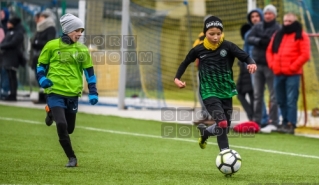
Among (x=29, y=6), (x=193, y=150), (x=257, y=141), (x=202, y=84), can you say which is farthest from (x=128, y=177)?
(x=29, y=6)

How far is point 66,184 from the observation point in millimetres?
8578

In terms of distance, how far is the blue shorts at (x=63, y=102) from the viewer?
1016cm

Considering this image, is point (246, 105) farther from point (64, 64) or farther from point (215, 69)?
point (64, 64)

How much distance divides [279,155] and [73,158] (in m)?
3.53

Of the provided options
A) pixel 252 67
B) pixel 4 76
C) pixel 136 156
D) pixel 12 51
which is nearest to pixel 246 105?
pixel 136 156

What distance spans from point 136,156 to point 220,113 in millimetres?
2026

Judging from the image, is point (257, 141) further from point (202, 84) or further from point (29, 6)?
point (29, 6)

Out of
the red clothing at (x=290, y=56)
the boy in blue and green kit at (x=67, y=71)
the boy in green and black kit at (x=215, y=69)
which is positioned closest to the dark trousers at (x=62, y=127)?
the boy in blue and green kit at (x=67, y=71)

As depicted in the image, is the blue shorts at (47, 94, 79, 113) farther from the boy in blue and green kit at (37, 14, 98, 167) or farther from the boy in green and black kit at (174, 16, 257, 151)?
the boy in green and black kit at (174, 16, 257, 151)

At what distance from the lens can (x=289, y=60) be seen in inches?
600

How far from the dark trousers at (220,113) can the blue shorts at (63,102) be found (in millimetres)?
1603

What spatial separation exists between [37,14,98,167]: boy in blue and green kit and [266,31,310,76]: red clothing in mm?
5693

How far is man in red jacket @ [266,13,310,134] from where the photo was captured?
1509 centimetres

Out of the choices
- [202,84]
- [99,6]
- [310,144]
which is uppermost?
[99,6]
